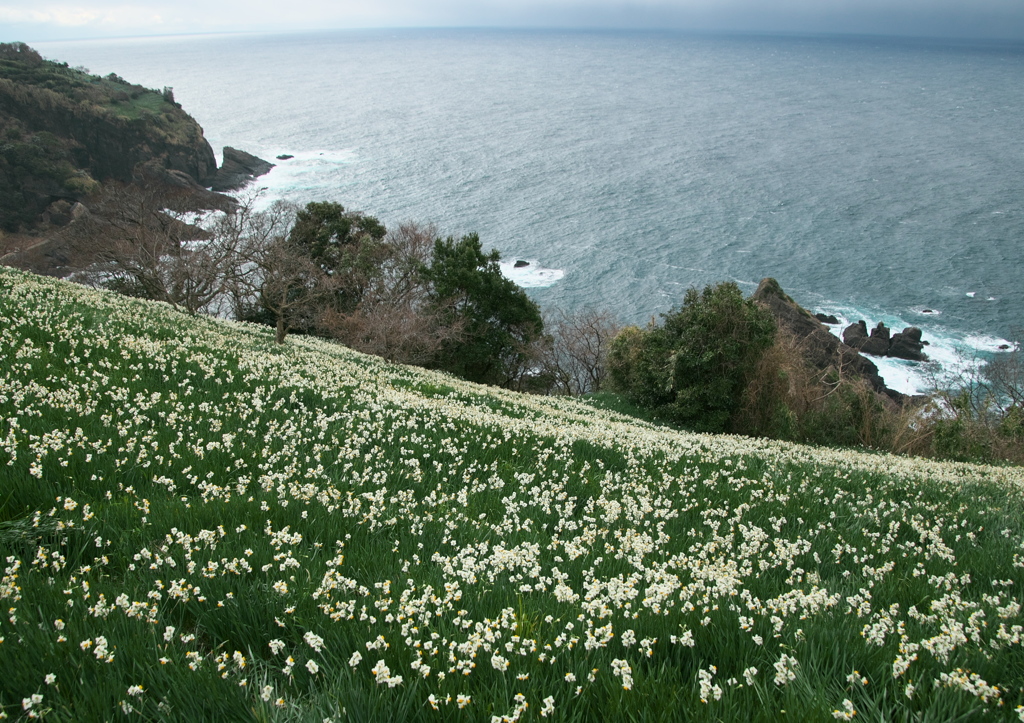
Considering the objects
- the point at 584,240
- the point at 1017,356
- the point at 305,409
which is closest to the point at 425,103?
the point at 584,240

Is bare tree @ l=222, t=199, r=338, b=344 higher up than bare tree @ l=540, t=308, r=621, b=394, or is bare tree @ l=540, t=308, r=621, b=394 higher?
bare tree @ l=222, t=199, r=338, b=344

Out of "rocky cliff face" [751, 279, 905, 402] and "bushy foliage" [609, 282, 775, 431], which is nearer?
"bushy foliage" [609, 282, 775, 431]

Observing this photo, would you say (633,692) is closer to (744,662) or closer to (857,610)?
(744,662)

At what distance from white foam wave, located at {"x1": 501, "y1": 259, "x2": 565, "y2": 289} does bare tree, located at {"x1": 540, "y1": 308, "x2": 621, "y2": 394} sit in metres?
14.6

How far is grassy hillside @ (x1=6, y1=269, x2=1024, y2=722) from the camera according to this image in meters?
3.29

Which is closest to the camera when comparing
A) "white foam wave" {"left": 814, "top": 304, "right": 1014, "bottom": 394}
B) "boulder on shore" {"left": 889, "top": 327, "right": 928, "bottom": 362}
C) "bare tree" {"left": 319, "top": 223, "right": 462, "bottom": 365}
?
"bare tree" {"left": 319, "top": 223, "right": 462, "bottom": 365}

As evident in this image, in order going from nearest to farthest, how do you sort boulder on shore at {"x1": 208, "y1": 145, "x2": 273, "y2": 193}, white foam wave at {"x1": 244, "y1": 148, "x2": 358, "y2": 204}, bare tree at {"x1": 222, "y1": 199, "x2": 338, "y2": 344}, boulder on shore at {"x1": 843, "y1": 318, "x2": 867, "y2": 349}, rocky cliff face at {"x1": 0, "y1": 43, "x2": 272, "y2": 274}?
1. bare tree at {"x1": 222, "y1": 199, "x2": 338, "y2": 344}
2. boulder on shore at {"x1": 843, "y1": 318, "x2": 867, "y2": 349}
3. rocky cliff face at {"x1": 0, "y1": 43, "x2": 272, "y2": 274}
4. boulder on shore at {"x1": 208, "y1": 145, "x2": 273, "y2": 193}
5. white foam wave at {"x1": 244, "y1": 148, "x2": 358, "y2": 204}

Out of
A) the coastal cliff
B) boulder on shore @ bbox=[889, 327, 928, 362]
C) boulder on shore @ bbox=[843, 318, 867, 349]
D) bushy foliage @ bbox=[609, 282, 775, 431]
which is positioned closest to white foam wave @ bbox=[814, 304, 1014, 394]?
boulder on shore @ bbox=[889, 327, 928, 362]

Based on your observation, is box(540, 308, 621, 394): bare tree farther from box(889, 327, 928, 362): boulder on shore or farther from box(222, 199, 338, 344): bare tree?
box(889, 327, 928, 362): boulder on shore

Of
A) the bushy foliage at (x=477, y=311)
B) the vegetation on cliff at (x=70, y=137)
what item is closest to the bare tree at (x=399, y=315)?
the bushy foliage at (x=477, y=311)

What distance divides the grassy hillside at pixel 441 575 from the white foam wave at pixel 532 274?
63.4 metres

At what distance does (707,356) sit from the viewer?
32.0 meters

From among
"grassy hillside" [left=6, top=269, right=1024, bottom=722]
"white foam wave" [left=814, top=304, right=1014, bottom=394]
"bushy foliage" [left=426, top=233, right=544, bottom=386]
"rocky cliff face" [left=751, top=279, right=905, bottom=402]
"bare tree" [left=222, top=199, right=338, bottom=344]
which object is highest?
"grassy hillside" [left=6, top=269, right=1024, bottom=722]

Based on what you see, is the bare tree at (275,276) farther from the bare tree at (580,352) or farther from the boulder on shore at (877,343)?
the boulder on shore at (877,343)
